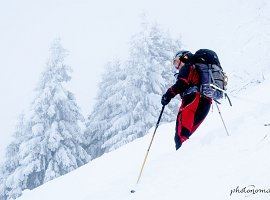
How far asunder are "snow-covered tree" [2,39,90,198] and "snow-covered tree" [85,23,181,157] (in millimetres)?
2320

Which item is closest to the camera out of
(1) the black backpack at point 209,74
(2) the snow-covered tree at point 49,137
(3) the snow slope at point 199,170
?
(3) the snow slope at point 199,170

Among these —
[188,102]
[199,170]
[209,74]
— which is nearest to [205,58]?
[209,74]

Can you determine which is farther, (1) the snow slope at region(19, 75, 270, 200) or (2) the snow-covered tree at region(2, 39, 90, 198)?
(2) the snow-covered tree at region(2, 39, 90, 198)

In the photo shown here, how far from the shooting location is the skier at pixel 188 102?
736 centimetres

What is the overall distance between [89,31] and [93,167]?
129481 millimetres

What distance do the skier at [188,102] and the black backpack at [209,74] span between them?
0.14 m

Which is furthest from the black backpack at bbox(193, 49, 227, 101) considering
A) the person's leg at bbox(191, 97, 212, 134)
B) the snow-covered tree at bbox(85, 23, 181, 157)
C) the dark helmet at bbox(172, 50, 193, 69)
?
the snow-covered tree at bbox(85, 23, 181, 157)

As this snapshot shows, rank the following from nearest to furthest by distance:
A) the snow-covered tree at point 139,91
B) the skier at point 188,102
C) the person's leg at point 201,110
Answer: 1. the skier at point 188,102
2. the person's leg at point 201,110
3. the snow-covered tree at point 139,91

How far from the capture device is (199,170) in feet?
17.7

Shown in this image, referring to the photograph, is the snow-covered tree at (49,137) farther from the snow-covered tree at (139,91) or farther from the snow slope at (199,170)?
the snow slope at (199,170)

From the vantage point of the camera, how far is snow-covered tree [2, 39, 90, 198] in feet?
83.9

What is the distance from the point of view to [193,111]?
296 inches

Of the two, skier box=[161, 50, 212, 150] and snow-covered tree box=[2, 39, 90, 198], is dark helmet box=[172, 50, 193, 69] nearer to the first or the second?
skier box=[161, 50, 212, 150]

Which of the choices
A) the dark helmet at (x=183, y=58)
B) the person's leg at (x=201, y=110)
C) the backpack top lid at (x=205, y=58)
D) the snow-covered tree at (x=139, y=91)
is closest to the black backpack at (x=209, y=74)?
the backpack top lid at (x=205, y=58)
